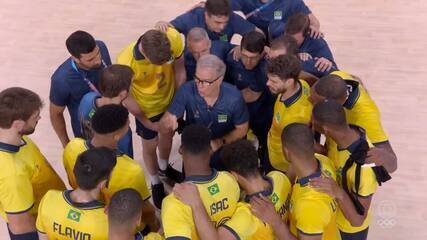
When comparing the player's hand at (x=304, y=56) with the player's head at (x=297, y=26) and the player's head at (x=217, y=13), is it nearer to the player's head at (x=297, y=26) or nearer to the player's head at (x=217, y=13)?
the player's head at (x=297, y=26)

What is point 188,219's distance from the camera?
266cm

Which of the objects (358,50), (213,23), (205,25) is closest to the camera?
(213,23)

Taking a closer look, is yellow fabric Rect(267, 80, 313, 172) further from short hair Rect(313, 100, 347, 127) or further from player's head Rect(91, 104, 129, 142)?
player's head Rect(91, 104, 129, 142)

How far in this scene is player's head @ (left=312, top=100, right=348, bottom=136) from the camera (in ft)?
9.50

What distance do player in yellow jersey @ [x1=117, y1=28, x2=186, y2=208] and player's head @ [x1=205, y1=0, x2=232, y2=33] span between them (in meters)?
0.34

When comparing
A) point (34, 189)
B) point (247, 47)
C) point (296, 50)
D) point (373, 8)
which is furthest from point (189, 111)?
point (373, 8)

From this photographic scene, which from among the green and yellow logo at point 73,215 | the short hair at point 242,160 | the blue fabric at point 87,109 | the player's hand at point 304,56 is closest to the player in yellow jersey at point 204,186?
the short hair at point 242,160

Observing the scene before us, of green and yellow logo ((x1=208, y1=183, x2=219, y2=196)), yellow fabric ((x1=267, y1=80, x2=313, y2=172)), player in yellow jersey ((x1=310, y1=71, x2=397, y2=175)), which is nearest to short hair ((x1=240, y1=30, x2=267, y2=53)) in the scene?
yellow fabric ((x1=267, y1=80, x2=313, y2=172))

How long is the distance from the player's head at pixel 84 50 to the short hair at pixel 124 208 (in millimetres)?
1379

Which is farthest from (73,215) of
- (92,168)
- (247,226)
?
(247,226)

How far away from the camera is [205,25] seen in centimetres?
436

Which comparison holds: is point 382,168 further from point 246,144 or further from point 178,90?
point 178,90

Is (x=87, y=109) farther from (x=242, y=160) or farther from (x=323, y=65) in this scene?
(x=323, y=65)

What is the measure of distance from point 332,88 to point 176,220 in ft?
4.48
